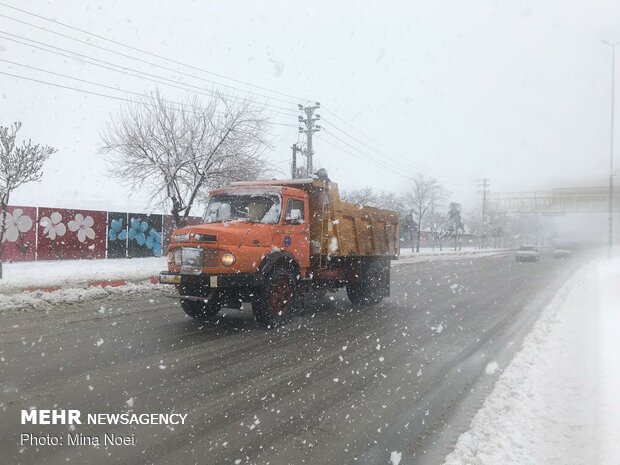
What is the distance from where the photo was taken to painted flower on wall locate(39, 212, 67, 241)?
21016mm

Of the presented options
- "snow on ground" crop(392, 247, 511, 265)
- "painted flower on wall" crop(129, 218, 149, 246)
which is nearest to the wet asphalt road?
"painted flower on wall" crop(129, 218, 149, 246)

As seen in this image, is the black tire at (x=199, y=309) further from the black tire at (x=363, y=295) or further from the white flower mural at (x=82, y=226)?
the white flower mural at (x=82, y=226)

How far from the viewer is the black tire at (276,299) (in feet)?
26.1

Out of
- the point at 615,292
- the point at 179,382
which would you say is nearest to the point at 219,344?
the point at 179,382

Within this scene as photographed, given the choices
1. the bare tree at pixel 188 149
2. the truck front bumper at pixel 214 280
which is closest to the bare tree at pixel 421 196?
the bare tree at pixel 188 149

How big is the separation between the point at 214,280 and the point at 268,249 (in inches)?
49.3

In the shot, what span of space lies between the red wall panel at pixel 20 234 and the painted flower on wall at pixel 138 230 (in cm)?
507

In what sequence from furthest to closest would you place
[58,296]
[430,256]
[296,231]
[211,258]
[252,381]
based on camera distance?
[430,256]
[58,296]
[296,231]
[211,258]
[252,381]

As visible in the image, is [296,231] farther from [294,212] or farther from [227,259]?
[227,259]

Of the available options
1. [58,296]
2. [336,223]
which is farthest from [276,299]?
[58,296]

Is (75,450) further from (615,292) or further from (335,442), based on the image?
(615,292)

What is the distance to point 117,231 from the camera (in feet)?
79.2

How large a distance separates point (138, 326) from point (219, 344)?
6.62 feet

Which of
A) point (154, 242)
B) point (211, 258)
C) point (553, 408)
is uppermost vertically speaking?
point (211, 258)
